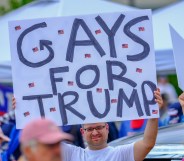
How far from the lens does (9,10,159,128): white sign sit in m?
7.42

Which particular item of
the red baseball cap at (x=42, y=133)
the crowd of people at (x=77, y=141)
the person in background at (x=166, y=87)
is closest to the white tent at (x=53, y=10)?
the crowd of people at (x=77, y=141)

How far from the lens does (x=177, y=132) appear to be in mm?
7879

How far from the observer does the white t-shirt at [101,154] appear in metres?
7.05

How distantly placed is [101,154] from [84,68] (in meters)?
0.79

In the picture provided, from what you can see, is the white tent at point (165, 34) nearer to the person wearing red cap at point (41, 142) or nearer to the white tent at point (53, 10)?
the white tent at point (53, 10)

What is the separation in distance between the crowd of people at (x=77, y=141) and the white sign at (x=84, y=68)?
0.13 meters

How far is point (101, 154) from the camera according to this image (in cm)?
705

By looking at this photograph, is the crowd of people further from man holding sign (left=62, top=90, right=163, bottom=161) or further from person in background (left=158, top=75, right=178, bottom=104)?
person in background (left=158, top=75, right=178, bottom=104)

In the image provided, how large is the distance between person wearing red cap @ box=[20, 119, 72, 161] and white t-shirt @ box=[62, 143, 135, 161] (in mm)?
2461

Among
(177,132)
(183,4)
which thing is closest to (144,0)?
(183,4)

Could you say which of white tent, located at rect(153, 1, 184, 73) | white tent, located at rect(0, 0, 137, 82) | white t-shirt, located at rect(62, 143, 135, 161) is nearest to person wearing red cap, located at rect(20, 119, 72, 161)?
white t-shirt, located at rect(62, 143, 135, 161)

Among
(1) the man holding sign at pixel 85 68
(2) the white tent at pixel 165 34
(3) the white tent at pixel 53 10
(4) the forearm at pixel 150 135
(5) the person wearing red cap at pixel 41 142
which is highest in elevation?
(3) the white tent at pixel 53 10

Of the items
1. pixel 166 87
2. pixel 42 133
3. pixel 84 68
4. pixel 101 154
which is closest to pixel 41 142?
pixel 42 133

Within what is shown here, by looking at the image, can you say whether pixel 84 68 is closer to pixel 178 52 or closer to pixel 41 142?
Result: pixel 178 52
